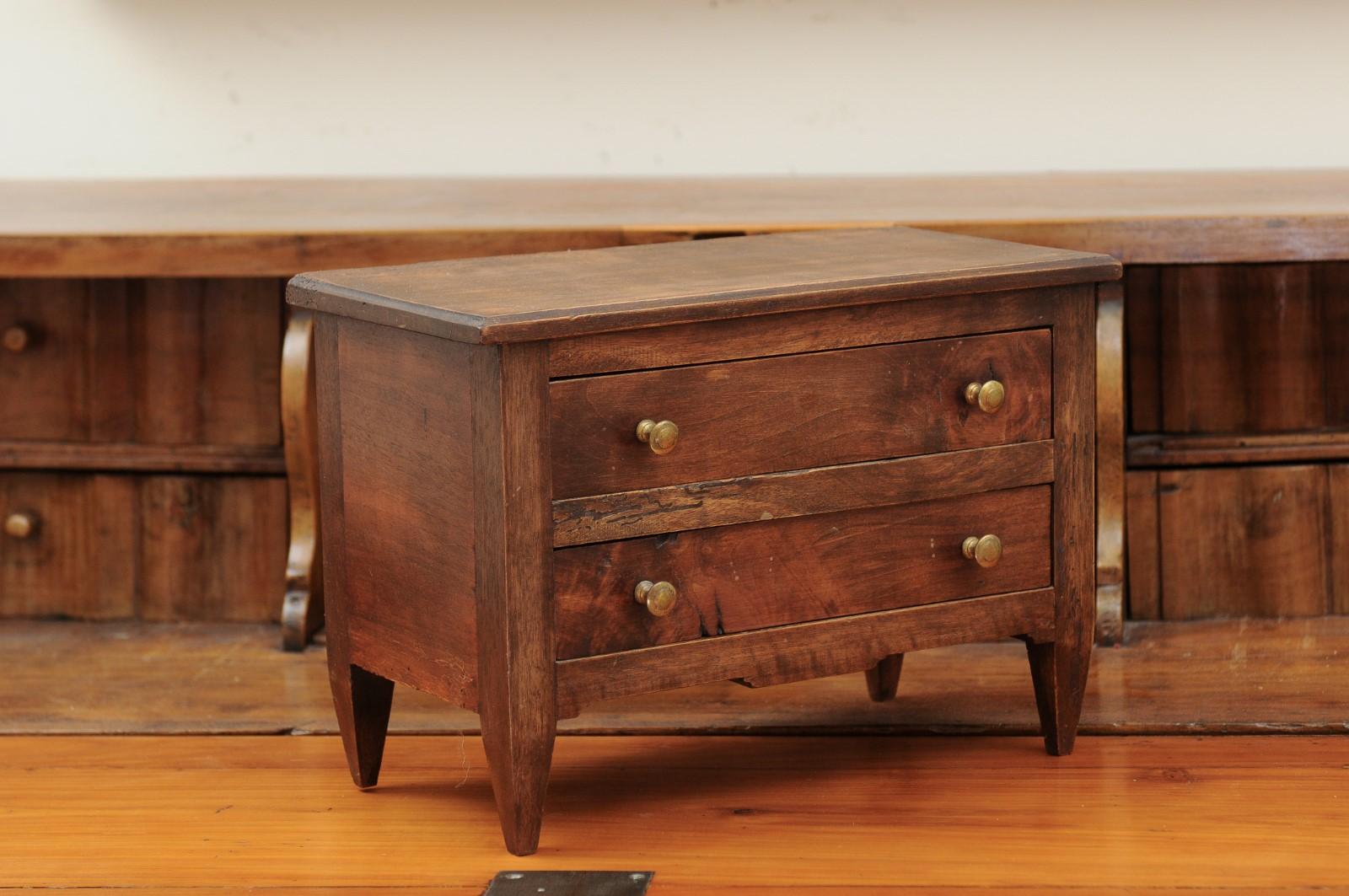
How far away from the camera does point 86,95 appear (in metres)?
3.18

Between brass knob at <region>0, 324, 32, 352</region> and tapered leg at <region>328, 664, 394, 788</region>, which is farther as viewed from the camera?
brass knob at <region>0, 324, 32, 352</region>

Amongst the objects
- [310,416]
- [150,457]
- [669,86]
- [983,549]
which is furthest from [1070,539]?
[669,86]

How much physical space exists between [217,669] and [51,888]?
669 millimetres

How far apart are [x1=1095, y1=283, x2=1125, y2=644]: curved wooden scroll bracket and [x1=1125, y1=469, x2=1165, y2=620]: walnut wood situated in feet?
0.24

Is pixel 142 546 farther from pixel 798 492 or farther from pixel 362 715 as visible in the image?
pixel 798 492

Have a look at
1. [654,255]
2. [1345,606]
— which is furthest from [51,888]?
[1345,606]

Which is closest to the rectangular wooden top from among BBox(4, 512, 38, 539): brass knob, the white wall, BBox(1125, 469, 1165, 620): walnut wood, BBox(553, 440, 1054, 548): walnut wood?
BBox(553, 440, 1054, 548): walnut wood

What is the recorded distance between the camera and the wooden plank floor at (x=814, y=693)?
2125 mm

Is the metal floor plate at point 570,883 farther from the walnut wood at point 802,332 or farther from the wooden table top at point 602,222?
the wooden table top at point 602,222

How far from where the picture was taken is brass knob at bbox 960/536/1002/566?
6.21 feet

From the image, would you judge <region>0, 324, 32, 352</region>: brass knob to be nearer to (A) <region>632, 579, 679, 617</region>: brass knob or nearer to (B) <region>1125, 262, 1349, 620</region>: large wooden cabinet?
(A) <region>632, 579, 679, 617</region>: brass knob

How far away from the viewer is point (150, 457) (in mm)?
2537

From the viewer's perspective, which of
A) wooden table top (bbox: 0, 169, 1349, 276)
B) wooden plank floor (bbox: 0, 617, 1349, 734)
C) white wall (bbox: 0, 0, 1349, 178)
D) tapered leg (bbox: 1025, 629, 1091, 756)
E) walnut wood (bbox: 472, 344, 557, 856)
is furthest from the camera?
white wall (bbox: 0, 0, 1349, 178)

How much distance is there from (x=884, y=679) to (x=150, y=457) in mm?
1060
